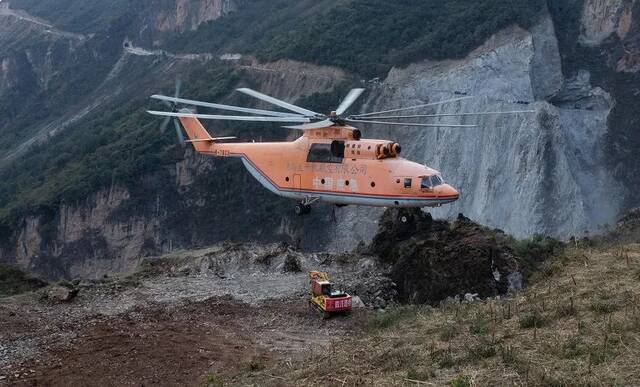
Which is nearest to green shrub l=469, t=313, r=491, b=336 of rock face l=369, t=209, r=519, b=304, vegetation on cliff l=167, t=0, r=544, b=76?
rock face l=369, t=209, r=519, b=304

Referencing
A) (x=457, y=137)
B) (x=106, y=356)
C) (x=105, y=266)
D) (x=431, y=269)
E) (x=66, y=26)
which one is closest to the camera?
(x=106, y=356)

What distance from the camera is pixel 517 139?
36.9 m

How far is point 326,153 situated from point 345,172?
0.82 meters

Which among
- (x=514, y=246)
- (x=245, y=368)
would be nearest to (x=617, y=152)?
(x=514, y=246)

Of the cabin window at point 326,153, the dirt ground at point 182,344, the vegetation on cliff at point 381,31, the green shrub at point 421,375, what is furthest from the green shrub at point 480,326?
the vegetation on cliff at point 381,31

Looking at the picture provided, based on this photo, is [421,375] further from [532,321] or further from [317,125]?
[317,125]

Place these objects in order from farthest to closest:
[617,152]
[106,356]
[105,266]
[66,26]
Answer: [66,26], [105,266], [617,152], [106,356]

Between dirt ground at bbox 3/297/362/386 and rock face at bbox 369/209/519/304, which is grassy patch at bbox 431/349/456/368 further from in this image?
rock face at bbox 369/209/519/304

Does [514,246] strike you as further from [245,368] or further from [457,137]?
[457,137]

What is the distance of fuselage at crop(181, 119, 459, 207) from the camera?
18.0m

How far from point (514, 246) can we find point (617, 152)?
23.5 metres

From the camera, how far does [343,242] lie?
126ft

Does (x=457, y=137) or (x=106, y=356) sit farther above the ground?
(x=457, y=137)

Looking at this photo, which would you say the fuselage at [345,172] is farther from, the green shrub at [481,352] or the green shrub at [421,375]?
the green shrub at [421,375]
